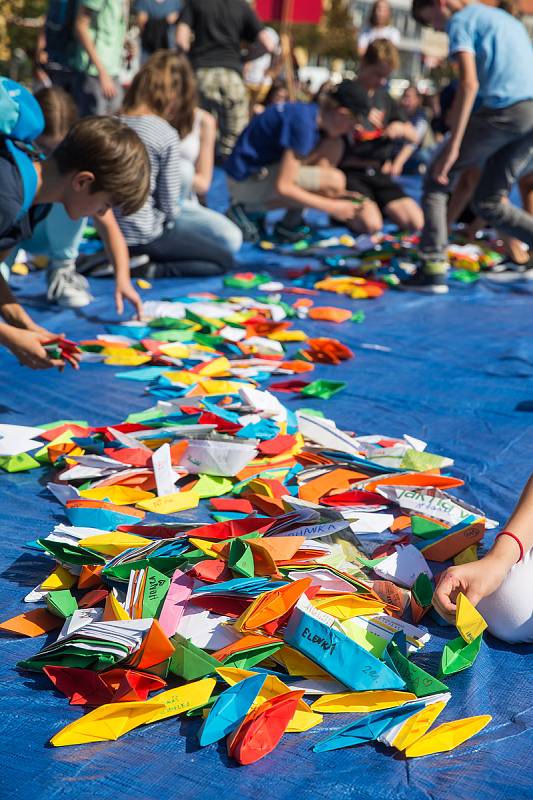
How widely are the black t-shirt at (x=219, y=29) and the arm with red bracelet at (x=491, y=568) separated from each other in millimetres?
5991

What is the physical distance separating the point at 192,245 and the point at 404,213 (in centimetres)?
208

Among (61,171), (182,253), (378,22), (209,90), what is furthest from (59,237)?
(378,22)

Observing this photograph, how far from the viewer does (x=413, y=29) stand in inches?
1806

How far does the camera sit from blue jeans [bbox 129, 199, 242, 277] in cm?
481

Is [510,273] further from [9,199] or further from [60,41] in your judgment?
[9,199]

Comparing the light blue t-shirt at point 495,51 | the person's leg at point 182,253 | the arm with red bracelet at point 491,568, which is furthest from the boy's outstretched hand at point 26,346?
the light blue t-shirt at point 495,51

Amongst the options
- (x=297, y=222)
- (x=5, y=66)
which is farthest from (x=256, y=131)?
(x=5, y=66)

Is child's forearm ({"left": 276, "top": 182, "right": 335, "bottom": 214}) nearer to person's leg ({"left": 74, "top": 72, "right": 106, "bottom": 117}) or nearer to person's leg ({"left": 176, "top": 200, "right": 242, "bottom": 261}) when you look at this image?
person's leg ({"left": 176, "top": 200, "right": 242, "bottom": 261})

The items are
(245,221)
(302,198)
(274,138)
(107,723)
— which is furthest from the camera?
(245,221)

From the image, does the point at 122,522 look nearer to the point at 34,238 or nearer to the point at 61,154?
the point at 61,154

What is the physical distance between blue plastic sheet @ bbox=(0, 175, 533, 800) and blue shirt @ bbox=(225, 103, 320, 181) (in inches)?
44.0

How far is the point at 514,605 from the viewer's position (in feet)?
5.49

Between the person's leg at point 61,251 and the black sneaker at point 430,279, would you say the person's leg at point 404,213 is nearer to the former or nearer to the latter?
the black sneaker at point 430,279

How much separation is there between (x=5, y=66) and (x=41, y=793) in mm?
13301
